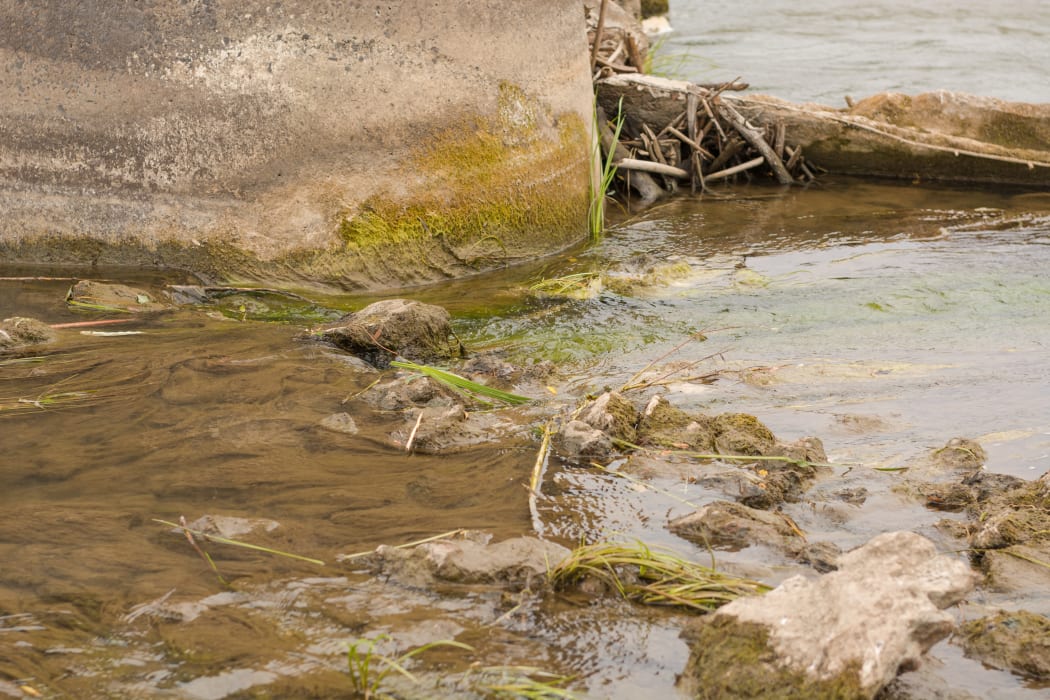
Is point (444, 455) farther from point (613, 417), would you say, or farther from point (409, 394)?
point (613, 417)

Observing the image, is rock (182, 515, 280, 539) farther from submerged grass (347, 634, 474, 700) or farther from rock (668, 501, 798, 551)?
rock (668, 501, 798, 551)

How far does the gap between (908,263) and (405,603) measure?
185 inches

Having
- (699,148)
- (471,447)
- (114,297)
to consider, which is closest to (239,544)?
(471,447)

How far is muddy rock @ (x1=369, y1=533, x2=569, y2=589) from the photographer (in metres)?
2.83

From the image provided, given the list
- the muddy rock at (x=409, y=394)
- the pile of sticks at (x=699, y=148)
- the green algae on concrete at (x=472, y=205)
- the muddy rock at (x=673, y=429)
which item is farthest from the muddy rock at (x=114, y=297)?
the pile of sticks at (x=699, y=148)

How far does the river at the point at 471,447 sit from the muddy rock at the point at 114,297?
0.35 ft

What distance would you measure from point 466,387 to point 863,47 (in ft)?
40.1

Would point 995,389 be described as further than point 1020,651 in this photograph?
Yes

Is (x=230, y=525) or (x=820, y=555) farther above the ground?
(x=230, y=525)

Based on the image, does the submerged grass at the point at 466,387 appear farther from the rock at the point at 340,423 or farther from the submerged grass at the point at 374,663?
the submerged grass at the point at 374,663

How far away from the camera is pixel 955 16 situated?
16.6 meters

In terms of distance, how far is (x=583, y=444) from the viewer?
372 cm

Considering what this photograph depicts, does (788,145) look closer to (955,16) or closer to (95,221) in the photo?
(95,221)

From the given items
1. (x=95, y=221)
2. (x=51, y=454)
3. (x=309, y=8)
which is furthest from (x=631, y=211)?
(x=51, y=454)
